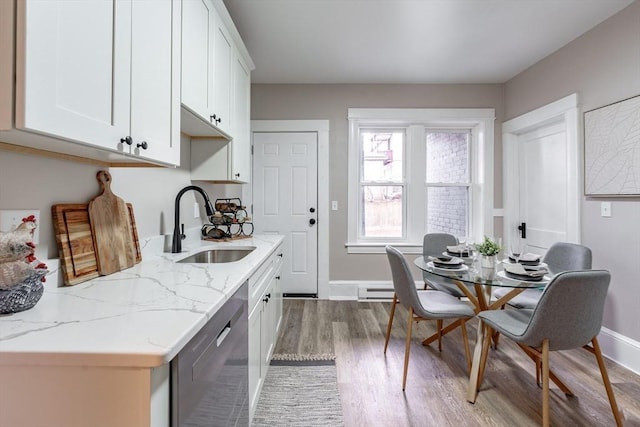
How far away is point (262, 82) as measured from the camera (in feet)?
11.7

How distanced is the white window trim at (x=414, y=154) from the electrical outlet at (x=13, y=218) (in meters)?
2.93

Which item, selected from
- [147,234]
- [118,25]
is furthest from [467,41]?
[147,234]

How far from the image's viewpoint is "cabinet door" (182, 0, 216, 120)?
1442 millimetres

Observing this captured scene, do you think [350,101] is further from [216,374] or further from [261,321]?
[216,374]

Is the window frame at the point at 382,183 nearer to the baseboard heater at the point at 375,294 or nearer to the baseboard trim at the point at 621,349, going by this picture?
the baseboard heater at the point at 375,294

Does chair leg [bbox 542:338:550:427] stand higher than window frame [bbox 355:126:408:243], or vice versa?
window frame [bbox 355:126:408:243]

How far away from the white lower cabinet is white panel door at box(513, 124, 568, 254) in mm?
2758

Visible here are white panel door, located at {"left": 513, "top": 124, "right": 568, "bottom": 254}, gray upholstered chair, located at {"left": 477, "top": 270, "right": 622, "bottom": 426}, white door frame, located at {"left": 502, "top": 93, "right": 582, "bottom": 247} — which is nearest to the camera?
gray upholstered chair, located at {"left": 477, "top": 270, "right": 622, "bottom": 426}

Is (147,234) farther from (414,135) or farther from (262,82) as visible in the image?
(414,135)

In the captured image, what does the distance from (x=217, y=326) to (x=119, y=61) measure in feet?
2.98

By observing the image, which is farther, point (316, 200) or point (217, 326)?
point (316, 200)

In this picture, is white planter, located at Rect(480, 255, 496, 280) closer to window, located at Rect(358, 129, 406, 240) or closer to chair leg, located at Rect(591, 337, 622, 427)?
chair leg, located at Rect(591, 337, 622, 427)

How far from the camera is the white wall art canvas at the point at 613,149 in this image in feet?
7.00

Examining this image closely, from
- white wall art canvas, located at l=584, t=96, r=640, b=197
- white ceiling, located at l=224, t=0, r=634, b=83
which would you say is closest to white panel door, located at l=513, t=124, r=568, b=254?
white wall art canvas, located at l=584, t=96, r=640, b=197
